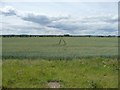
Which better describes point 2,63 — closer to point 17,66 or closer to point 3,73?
point 17,66

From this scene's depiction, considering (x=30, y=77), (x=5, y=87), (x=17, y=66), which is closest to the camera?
(x=5, y=87)

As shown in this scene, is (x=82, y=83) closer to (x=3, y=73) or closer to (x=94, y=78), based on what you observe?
(x=94, y=78)

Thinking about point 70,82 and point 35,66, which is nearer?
point 70,82

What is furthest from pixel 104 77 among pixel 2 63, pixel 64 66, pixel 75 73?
pixel 2 63

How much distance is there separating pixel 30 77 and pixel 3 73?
196 cm

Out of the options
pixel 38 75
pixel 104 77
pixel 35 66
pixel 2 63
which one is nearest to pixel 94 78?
pixel 104 77

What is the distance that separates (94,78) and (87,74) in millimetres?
888

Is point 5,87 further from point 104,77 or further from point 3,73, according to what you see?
point 104,77

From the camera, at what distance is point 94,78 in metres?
17.5

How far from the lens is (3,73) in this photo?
60.1 ft

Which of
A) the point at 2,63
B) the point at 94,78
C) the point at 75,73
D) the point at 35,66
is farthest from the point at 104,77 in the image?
the point at 2,63

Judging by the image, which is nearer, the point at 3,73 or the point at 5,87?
the point at 5,87

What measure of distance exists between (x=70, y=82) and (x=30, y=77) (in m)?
2.36

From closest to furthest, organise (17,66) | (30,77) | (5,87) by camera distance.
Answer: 1. (5,87)
2. (30,77)
3. (17,66)
